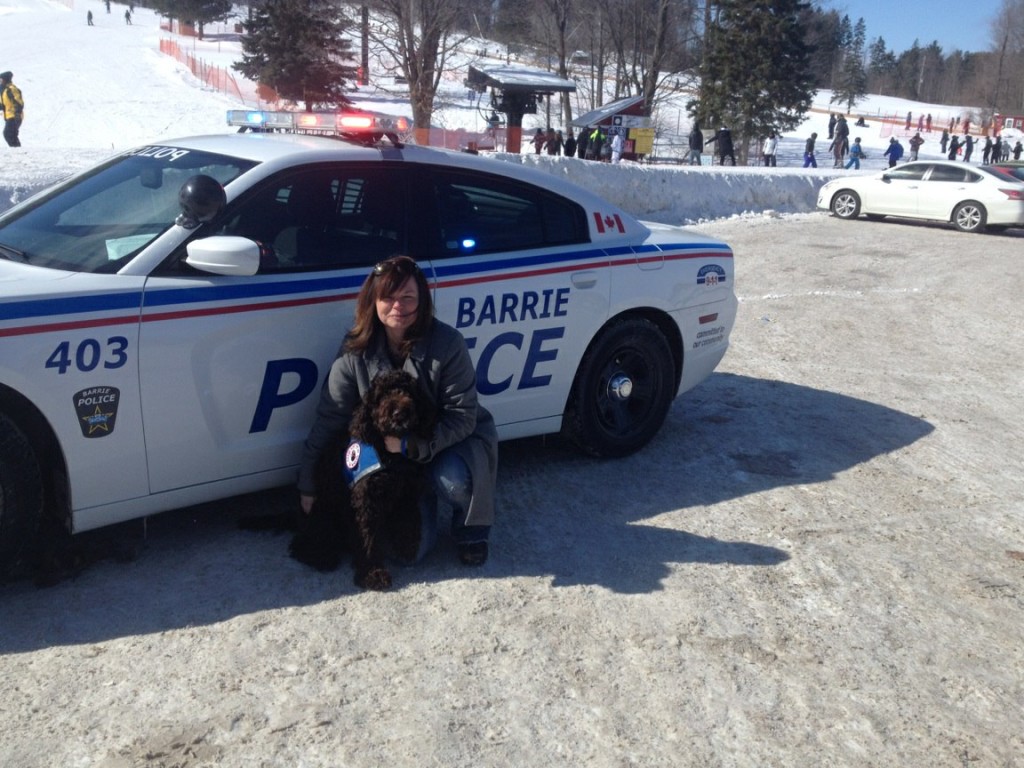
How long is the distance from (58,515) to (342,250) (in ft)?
4.88

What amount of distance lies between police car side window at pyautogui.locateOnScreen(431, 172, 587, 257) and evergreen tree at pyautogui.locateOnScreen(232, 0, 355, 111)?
52.4 ft

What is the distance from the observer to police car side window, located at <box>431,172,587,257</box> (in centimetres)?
452

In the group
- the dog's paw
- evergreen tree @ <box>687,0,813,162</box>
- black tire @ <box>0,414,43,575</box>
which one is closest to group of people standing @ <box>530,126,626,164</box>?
evergreen tree @ <box>687,0,813,162</box>

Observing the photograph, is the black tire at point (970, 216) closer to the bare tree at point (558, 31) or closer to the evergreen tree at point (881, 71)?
the bare tree at point (558, 31)

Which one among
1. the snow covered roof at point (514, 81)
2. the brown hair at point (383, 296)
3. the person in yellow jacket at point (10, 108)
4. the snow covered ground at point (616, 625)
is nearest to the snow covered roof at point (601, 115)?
the snow covered roof at point (514, 81)

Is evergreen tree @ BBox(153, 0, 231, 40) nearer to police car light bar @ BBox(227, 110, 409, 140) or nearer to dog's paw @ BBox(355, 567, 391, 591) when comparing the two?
police car light bar @ BBox(227, 110, 409, 140)

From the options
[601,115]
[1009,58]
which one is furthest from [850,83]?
[601,115]

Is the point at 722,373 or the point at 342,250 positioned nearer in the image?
the point at 342,250

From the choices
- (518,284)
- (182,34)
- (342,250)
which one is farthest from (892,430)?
(182,34)

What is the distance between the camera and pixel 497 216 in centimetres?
471

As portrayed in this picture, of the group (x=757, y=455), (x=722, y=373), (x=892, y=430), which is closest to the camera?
(x=757, y=455)

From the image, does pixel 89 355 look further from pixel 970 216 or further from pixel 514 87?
pixel 514 87

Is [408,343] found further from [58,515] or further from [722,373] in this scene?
[722,373]

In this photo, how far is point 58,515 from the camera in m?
3.66
